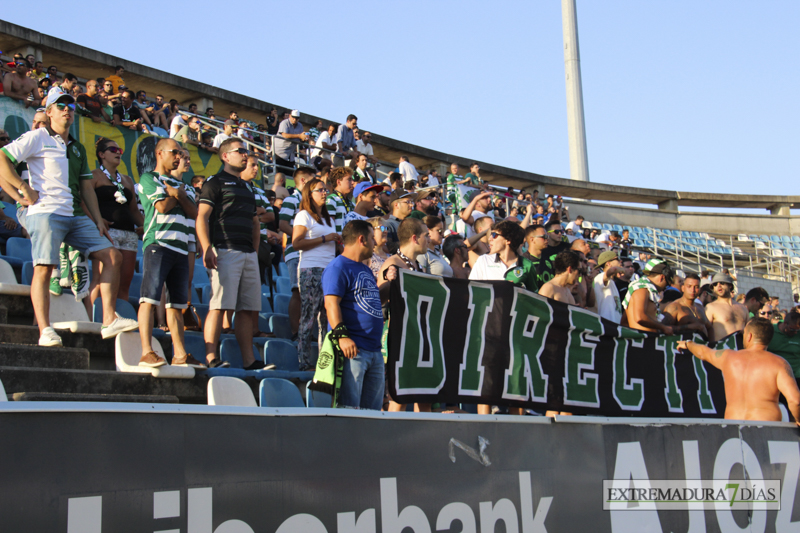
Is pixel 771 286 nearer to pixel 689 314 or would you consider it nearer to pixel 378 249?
pixel 689 314

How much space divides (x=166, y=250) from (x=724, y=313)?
6123mm

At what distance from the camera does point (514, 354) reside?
5215 mm

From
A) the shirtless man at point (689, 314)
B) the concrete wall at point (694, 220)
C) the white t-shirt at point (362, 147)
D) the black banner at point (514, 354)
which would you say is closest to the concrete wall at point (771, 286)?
the concrete wall at point (694, 220)

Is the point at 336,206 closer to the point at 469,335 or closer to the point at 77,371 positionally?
the point at 469,335

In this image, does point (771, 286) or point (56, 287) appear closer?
point (56, 287)

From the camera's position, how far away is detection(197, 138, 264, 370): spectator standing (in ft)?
18.0

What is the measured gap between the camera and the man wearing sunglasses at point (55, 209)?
4.66m

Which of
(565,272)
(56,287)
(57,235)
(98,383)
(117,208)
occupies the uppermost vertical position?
(117,208)

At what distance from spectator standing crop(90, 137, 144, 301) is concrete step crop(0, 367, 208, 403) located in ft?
4.82

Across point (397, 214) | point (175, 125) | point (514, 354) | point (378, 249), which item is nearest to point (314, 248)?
point (378, 249)

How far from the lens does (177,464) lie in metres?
2.73

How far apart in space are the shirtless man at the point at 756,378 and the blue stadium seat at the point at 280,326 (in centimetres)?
373

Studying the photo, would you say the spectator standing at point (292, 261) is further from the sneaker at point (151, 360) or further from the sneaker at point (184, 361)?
the sneaker at point (151, 360)

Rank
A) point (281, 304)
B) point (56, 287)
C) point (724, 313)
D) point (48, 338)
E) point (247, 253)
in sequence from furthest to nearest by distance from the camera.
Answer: point (724, 313) < point (281, 304) < point (247, 253) < point (56, 287) < point (48, 338)
